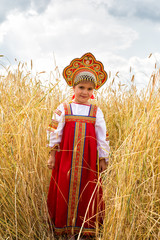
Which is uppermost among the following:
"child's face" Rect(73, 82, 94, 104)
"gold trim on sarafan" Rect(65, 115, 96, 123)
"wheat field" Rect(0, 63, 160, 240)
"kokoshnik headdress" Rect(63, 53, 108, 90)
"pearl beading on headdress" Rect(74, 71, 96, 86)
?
"kokoshnik headdress" Rect(63, 53, 108, 90)

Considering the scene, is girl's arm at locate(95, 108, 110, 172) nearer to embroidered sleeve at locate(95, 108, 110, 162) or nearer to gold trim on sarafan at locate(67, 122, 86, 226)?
embroidered sleeve at locate(95, 108, 110, 162)

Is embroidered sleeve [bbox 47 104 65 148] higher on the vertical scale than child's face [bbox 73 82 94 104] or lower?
lower

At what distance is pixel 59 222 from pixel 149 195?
864 mm

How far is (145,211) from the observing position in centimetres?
165

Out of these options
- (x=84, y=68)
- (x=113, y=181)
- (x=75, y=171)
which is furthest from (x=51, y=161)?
(x=84, y=68)

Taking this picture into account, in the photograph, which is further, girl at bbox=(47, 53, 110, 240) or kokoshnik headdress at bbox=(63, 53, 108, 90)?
kokoshnik headdress at bbox=(63, 53, 108, 90)

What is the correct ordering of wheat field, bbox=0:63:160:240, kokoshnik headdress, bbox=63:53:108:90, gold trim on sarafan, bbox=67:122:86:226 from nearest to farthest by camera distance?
wheat field, bbox=0:63:160:240 < gold trim on sarafan, bbox=67:122:86:226 < kokoshnik headdress, bbox=63:53:108:90

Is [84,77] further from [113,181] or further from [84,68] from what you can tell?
[113,181]

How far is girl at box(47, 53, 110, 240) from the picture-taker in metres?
2.05

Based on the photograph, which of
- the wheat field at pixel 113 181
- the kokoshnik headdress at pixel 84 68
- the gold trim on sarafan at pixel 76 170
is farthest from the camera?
the kokoshnik headdress at pixel 84 68

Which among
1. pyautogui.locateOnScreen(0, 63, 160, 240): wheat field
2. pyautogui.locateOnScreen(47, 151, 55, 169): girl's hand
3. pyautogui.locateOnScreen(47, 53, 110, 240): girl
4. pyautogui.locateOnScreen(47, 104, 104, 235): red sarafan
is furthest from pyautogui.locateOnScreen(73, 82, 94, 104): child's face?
pyautogui.locateOnScreen(47, 151, 55, 169): girl's hand

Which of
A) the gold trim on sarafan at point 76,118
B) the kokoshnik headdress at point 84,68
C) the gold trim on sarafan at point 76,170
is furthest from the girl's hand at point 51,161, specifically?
the kokoshnik headdress at point 84,68

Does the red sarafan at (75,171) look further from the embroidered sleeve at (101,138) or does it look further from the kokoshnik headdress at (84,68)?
the kokoshnik headdress at (84,68)

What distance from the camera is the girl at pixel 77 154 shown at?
6.73ft
